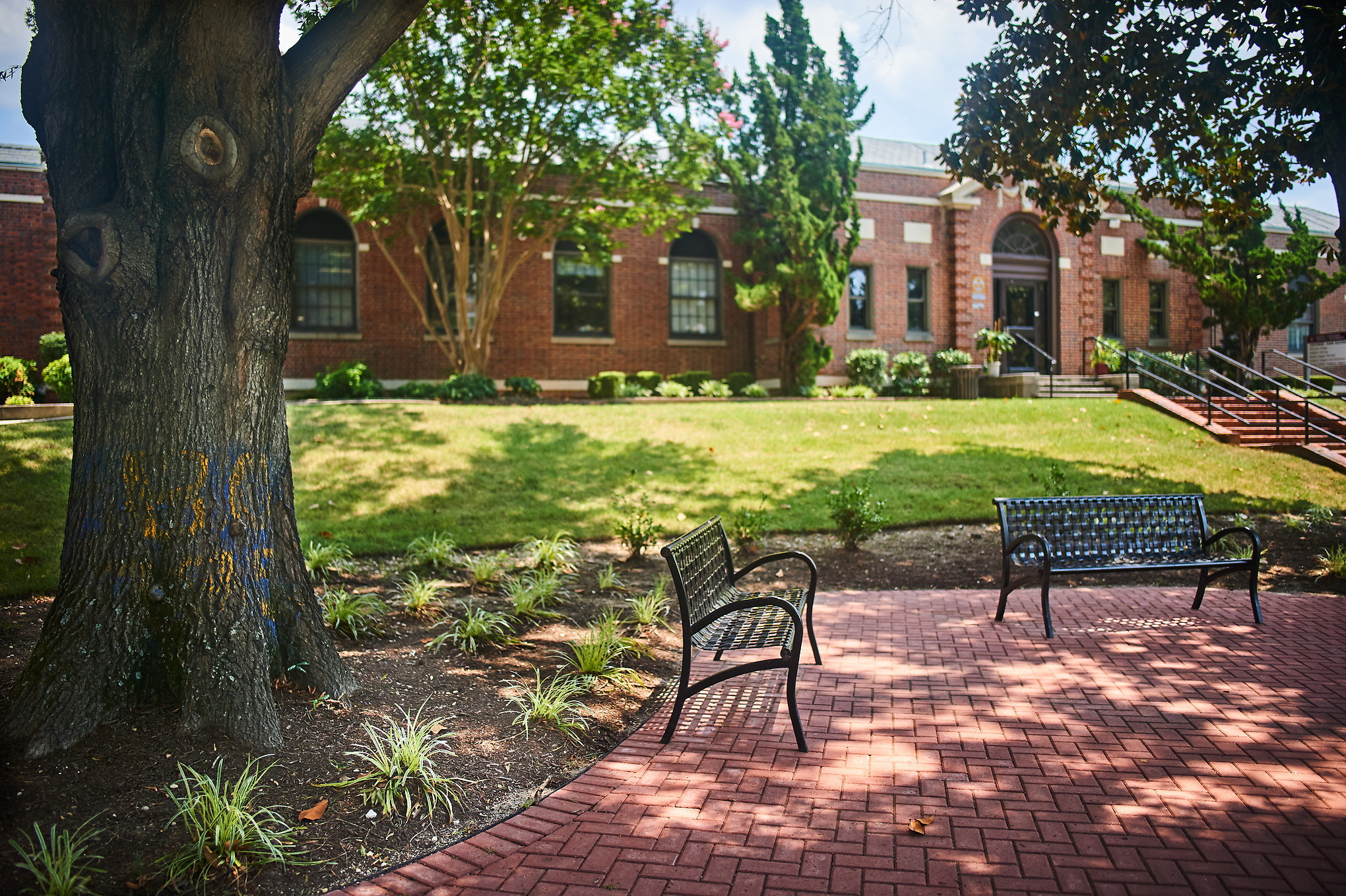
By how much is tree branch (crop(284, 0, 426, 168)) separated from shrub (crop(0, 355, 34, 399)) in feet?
54.3

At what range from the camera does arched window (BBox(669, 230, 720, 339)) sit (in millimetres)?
23844

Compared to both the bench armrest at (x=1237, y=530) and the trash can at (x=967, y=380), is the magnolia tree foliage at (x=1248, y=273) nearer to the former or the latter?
the trash can at (x=967, y=380)

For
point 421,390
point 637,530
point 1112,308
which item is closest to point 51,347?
point 421,390

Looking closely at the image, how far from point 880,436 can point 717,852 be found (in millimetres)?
11464

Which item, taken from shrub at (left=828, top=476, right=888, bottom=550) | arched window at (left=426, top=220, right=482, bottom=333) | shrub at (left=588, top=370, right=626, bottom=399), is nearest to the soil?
shrub at (left=828, top=476, right=888, bottom=550)

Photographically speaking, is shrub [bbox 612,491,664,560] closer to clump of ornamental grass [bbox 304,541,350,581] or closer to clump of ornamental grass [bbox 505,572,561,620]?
→ clump of ornamental grass [bbox 505,572,561,620]

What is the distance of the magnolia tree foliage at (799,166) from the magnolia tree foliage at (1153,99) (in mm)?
10082

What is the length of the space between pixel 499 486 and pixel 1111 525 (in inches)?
275

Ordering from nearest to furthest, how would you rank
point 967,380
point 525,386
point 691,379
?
1. point 525,386
2. point 967,380
3. point 691,379

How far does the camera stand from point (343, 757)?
3.91 meters

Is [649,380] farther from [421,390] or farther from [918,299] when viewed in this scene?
[918,299]

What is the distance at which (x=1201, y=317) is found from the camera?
27891 mm

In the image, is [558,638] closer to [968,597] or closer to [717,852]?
[717,852]

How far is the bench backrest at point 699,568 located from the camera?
14.5 feet
